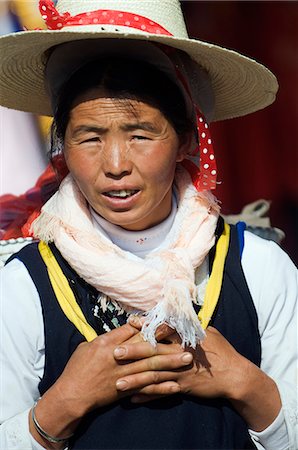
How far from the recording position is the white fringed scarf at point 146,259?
5.56 ft

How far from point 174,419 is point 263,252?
1.46 ft

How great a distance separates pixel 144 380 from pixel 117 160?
0.47 m

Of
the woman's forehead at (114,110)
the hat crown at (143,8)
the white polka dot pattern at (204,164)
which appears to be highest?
the hat crown at (143,8)

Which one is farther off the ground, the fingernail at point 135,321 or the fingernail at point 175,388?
the fingernail at point 135,321

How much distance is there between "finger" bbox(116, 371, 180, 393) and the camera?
5.51 feet

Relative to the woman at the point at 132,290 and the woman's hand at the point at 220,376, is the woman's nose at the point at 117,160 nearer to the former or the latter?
the woman at the point at 132,290

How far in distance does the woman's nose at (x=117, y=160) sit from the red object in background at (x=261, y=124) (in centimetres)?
183

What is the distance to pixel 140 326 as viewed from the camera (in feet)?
5.63

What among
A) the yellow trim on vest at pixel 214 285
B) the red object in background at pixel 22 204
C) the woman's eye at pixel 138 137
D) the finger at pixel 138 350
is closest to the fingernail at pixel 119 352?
the finger at pixel 138 350

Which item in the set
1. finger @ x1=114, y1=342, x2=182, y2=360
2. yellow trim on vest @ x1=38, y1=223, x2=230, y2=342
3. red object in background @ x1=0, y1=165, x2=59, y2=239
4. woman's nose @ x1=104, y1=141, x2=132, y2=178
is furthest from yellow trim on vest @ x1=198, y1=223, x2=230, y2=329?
red object in background @ x1=0, y1=165, x2=59, y2=239

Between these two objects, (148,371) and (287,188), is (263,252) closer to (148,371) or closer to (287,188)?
(148,371)

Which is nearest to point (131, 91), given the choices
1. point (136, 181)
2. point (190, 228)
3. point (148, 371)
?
point (136, 181)

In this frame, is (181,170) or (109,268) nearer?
(109,268)

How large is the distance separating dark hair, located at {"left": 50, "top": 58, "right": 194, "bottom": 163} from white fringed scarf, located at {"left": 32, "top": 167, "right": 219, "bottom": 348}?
0.19 meters
